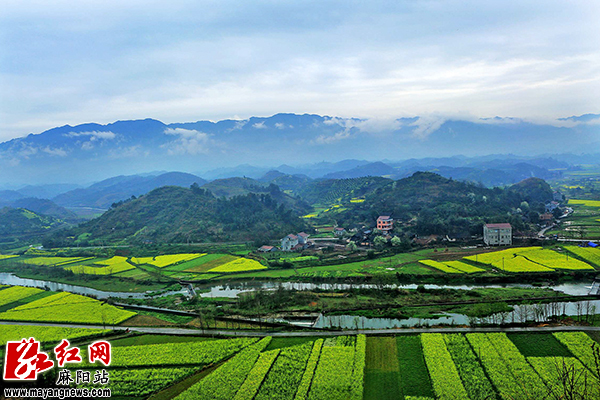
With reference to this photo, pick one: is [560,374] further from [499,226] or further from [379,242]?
[379,242]

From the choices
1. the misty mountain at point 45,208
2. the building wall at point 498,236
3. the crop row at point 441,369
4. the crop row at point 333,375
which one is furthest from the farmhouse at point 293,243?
the misty mountain at point 45,208

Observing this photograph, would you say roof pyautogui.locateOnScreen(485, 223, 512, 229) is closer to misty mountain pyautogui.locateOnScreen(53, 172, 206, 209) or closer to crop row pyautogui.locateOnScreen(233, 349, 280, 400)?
crop row pyautogui.locateOnScreen(233, 349, 280, 400)

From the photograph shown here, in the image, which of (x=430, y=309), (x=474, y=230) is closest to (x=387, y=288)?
(x=430, y=309)

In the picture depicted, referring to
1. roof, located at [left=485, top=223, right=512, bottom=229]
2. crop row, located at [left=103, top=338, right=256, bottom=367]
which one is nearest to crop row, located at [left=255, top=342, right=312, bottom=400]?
crop row, located at [left=103, top=338, right=256, bottom=367]

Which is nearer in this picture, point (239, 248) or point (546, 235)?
point (546, 235)

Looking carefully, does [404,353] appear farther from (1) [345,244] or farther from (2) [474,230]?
(2) [474,230]

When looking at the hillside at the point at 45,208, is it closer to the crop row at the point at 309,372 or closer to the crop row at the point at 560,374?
the crop row at the point at 309,372

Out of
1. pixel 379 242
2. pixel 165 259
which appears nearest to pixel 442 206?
pixel 379 242
